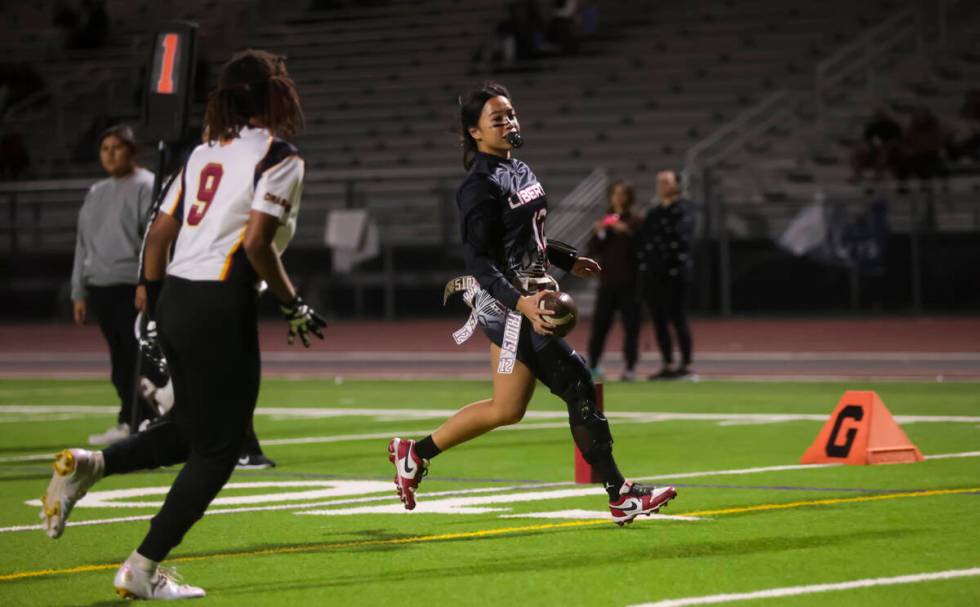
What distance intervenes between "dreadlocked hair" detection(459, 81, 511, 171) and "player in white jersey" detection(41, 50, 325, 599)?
1882mm

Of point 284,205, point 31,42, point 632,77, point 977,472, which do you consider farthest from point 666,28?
point 284,205

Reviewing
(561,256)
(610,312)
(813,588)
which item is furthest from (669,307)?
(813,588)

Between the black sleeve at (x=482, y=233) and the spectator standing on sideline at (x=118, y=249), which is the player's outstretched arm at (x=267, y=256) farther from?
the spectator standing on sideline at (x=118, y=249)

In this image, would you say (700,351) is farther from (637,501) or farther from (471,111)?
(637,501)

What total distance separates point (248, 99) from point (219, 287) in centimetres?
75

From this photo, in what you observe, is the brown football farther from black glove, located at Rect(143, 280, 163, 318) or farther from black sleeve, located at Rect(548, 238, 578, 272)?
black glove, located at Rect(143, 280, 163, 318)

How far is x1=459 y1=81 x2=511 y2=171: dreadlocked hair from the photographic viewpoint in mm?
9062

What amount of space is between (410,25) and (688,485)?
3289 cm

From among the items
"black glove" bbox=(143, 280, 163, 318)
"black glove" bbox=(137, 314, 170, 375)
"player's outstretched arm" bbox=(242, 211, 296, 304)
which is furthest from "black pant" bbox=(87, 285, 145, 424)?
"player's outstretched arm" bbox=(242, 211, 296, 304)

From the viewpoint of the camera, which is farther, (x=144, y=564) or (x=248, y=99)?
(x=248, y=99)

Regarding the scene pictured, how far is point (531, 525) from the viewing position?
909 cm

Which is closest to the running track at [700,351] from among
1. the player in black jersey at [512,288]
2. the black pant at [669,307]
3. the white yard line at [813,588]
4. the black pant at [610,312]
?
the black pant at [669,307]

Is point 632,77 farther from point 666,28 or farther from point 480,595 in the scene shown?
point 480,595

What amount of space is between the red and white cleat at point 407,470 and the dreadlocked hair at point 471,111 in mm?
1424
